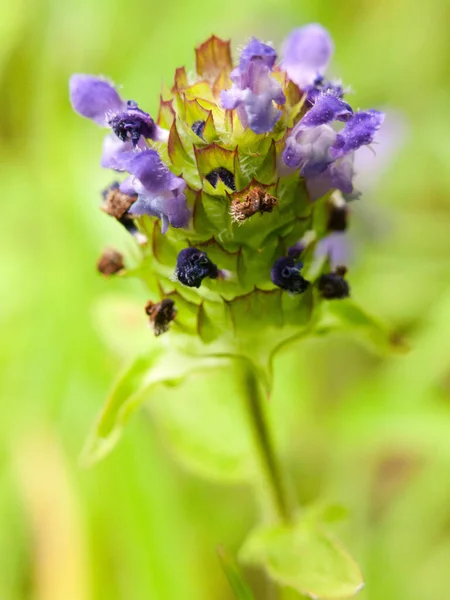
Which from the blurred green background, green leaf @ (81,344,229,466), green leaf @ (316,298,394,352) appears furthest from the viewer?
the blurred green background

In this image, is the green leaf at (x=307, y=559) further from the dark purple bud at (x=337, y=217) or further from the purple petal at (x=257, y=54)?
the purple petal at (x=257, y=54)

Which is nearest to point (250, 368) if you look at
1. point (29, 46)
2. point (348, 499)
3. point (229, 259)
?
point (229, 259)

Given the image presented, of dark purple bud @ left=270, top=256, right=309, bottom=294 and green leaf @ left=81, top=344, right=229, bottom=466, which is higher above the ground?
dark purple bud @ left=270, top=256, right=309, bottom=294

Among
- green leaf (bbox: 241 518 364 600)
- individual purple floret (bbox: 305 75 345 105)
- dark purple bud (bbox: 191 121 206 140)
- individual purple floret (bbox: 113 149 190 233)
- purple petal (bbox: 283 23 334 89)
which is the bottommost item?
green leaf (bbox: 241 518 364 600)

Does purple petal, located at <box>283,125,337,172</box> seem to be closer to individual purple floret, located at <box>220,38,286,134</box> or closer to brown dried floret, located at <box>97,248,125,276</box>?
individual purple floret, located at <box>220,38,286,134</box>

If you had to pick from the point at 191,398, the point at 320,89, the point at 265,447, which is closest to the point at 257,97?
the point at 320,89

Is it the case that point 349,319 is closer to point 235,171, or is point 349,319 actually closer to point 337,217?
point 337,217

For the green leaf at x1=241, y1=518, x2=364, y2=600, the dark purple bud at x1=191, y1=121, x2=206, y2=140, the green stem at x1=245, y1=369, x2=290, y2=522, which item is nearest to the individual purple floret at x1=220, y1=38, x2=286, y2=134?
the dark purple bud at x1=191, y1=121, x2=206, y2=140
